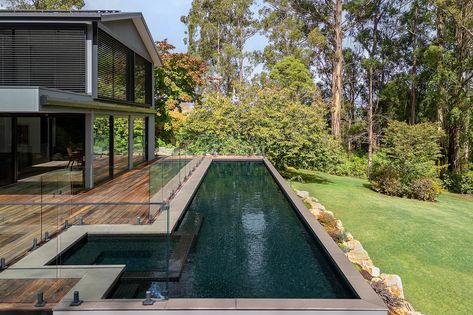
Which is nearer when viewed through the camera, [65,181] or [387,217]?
[65,181]

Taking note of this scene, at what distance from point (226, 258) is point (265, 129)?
12.5 meters

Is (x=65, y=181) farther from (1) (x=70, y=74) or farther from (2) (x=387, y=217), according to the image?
(2) (x=387, y=217)

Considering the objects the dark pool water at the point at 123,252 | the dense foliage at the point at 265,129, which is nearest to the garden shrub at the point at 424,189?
the dense foliage at the point at 265,129

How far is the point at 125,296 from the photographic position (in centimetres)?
545

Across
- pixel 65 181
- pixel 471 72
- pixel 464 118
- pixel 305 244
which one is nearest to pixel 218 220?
pixel 305 244

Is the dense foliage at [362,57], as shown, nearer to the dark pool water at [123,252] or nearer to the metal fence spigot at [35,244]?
the dark pool water at [123,252]

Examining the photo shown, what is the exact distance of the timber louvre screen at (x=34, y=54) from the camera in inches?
435

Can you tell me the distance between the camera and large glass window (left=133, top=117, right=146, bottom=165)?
16484 millimetres

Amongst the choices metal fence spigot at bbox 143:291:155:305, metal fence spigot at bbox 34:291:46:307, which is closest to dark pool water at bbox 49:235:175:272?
metal fence spigot at bbox 143:291:155:305

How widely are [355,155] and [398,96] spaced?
5630mm

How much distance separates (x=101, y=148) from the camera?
12.5 meters

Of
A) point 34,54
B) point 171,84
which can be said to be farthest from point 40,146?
point 171,84

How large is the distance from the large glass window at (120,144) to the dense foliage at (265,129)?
16.2ft

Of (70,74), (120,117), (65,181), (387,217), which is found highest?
(70,74)
